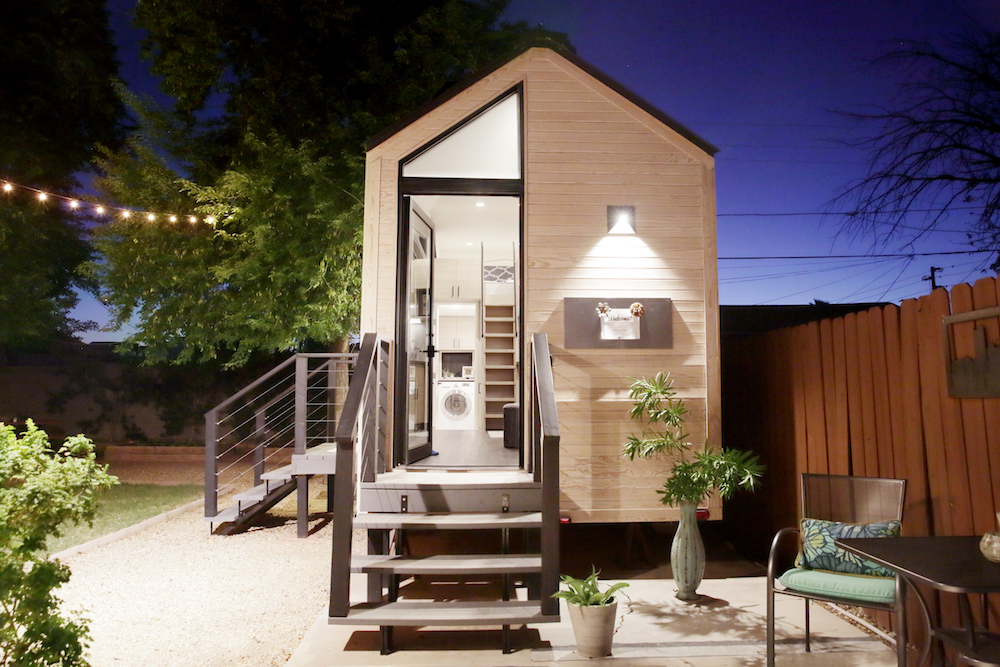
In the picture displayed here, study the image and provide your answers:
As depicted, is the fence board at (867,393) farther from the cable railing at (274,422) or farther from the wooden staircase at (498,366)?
the wooden staircase at (498,366)

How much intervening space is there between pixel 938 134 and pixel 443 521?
23.6 feet

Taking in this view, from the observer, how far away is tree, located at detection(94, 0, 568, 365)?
8.27m

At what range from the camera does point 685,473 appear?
436 centimetres

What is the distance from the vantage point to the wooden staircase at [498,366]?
8797mm

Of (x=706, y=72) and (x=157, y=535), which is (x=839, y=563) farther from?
(x=706, y=72)

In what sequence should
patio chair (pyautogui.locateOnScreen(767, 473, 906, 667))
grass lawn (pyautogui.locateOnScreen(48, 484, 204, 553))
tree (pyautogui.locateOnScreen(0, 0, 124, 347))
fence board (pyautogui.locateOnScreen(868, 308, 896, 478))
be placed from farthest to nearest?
1. tree (pyautogui.locateOnScreen(0, 0, 124, 347))
2. grass lawn (pyautogui.locateOnScreen(48, 484, 204, 553))
3. fence board (pyautogui.locateOnScreen(868, 308, 896, 478))
4. patio chair (pyautogui.locateOnScreen(767, 473, 906, 667))

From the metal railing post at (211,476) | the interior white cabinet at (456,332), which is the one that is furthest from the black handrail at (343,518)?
the interior white cabinet at (456,332)

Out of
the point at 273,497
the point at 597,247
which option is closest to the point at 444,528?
the point at 597,247

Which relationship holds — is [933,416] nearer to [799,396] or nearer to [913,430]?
[913,430]

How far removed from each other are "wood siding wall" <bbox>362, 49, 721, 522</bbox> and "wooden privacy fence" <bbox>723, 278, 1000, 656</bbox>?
0.74 meters

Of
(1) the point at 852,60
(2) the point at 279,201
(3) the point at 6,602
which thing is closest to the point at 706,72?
(1) the point at 852,60

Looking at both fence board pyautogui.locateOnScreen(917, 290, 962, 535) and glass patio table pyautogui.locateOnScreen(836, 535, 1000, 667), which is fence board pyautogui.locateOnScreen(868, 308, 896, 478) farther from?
glass patio table pyautogui.locateOnScreen(836, 535, 1000, 667)

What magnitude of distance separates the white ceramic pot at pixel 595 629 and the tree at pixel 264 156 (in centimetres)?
573

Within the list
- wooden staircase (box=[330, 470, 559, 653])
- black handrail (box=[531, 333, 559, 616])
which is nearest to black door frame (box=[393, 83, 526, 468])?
wooden staircase (box=[330, 470, 559, 653])
